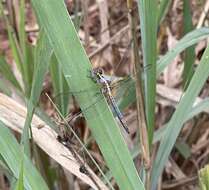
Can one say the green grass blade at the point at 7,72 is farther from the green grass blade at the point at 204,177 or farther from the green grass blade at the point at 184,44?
the green grass blade at the point at 204,177

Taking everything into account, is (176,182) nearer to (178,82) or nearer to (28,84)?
(178,82)

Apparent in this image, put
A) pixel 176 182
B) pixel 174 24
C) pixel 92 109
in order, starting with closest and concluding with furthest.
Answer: pixel 92 109 < pixel 176 182 < pixel 174 24

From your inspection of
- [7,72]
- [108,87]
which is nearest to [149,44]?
[108,87]

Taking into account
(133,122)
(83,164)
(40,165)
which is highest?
(83,164)

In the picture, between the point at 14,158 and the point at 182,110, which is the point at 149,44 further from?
the point at 14,158

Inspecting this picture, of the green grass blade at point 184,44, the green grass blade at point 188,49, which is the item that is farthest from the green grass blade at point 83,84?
the green grass blade at point 188,49

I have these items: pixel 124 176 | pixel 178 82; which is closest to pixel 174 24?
pixel 178 82
